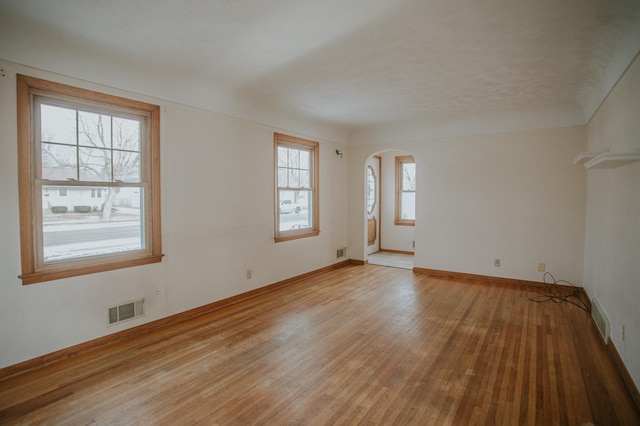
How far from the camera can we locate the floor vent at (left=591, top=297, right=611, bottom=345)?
3.08m

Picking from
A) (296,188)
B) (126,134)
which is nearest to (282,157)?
(296,188)

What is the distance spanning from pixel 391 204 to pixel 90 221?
20.9 ft

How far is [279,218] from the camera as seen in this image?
5207 mm

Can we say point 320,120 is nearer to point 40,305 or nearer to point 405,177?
point 405,177

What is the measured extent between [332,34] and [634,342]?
128 inches

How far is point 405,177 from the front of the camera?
789cm

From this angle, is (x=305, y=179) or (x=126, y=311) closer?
(x=126, y=311)

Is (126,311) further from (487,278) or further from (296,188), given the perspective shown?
(487,278)

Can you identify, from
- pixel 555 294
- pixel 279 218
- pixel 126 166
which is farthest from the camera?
pixel 279 218

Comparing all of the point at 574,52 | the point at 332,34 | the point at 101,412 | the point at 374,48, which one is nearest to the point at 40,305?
the point at 101,412

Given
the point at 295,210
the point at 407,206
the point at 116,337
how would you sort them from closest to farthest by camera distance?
the point at 116,337 → the point at 295,210 → the point at 407,206

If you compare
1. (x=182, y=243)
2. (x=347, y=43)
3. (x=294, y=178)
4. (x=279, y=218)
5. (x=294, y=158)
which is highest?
(x=347, y=43)

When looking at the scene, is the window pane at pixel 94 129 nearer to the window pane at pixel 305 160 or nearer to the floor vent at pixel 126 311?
the floor vent at pixel 126 311

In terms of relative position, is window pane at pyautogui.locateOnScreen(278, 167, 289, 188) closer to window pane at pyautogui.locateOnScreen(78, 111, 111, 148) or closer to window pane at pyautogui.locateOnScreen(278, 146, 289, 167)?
window pane at pyautogui.locateOnScreen(278, 146, 289, 167)
